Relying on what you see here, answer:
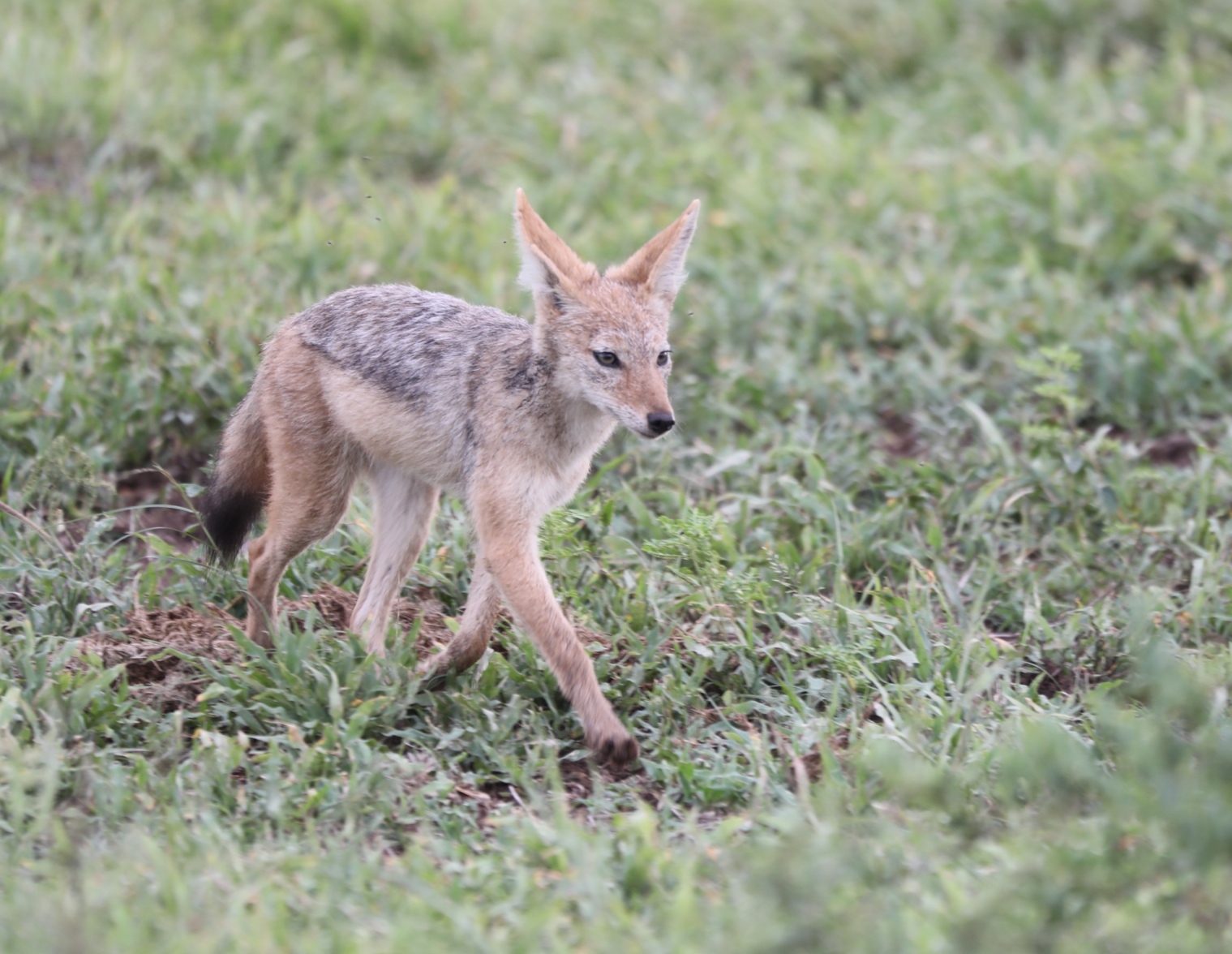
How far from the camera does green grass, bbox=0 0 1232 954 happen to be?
11.3ft

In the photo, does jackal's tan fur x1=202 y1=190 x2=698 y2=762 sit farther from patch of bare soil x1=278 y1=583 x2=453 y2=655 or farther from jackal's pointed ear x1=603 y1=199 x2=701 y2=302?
patch of bare soil x1=278 y1=583 x2=453 y2=655

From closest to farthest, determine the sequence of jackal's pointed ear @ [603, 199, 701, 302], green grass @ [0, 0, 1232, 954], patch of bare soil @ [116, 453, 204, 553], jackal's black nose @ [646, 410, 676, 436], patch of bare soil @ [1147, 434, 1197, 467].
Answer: green grass @ [0, 0, 1232, 954] → jackal's black nose @ [646, 410, 676, 436] → jackal's pointed ear @ [603, 199, 701, 302] → patch of bare soil @ [116, 453, 204, 553] → patch of bare soil @ [1147, 434, 1197, 467]

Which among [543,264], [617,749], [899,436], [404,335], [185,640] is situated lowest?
[185,640]

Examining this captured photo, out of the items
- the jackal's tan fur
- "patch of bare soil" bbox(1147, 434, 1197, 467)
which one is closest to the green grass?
"patch of bare soil" bbox(1147, 434, 1197, 467)

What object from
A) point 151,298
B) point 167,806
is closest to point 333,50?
point 151,298

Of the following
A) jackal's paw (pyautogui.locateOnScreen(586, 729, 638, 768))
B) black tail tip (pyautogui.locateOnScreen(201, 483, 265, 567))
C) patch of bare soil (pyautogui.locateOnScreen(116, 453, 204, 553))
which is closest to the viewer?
jackal's paw (pyautogui.locateOnScreen(586, 729, 638, 768))

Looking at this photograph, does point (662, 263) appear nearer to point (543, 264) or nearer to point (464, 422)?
point (543, 264)

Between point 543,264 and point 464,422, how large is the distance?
60cm

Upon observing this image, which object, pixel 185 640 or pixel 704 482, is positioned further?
pixel 704 482

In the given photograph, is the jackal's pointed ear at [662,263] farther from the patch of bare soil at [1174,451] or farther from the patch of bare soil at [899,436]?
the patch of bare soil at [1174,451]

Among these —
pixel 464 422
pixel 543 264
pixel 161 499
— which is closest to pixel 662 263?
pixel 543 264

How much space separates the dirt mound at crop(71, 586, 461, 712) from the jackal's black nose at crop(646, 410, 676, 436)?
1.22 metres

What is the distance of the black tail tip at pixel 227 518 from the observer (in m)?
5.05

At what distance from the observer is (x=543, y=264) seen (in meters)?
4.64
